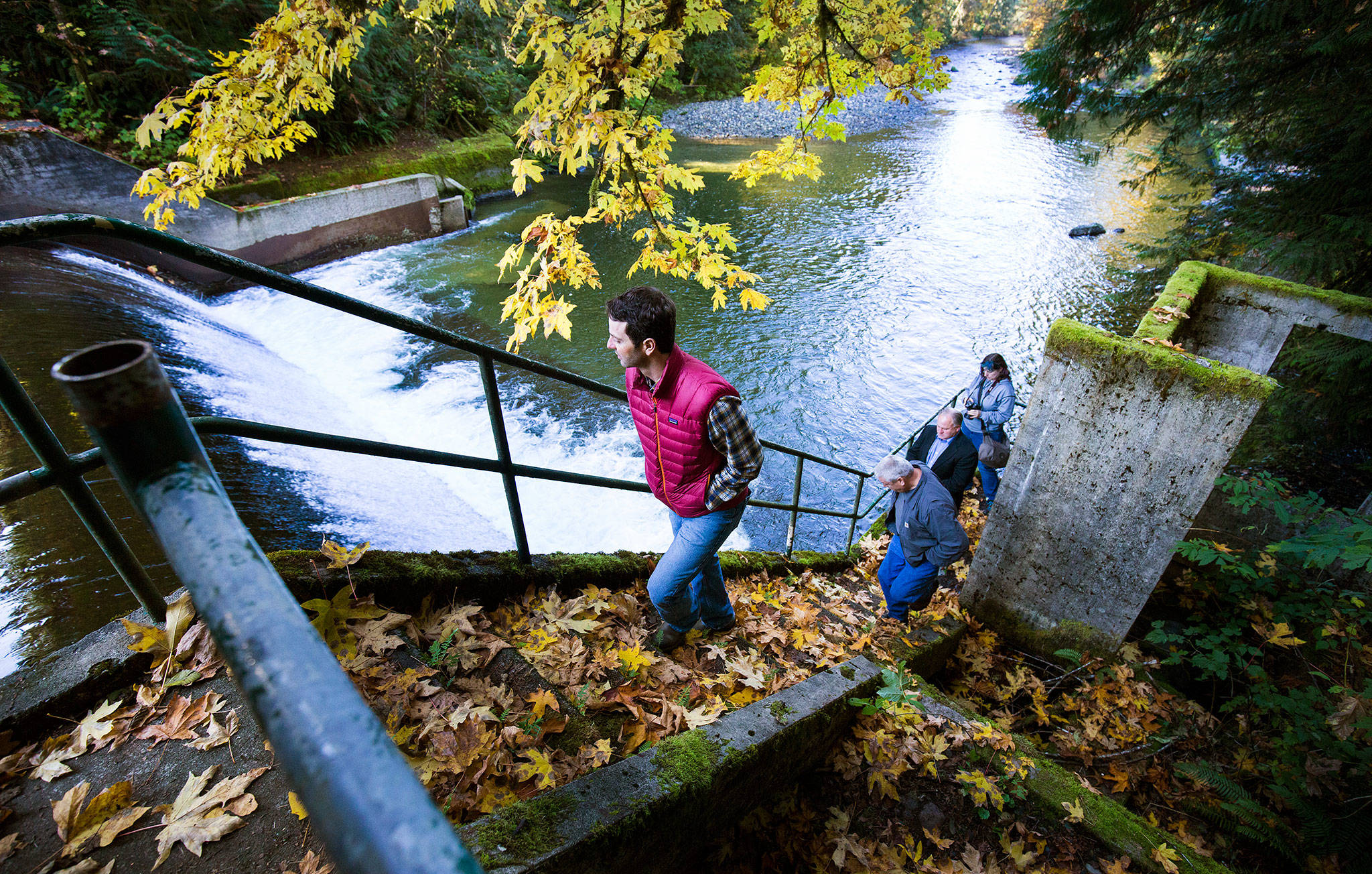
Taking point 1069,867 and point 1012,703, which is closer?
point 1069,867

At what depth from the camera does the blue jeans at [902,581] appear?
4.09 meters

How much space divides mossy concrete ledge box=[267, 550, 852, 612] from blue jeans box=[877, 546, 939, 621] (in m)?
1.92

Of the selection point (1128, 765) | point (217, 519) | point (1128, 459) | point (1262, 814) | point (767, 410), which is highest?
point (217, 519)

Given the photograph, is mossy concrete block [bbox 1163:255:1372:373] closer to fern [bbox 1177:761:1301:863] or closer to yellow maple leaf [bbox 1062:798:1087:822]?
fern [bbox 1177:761:1301:863]

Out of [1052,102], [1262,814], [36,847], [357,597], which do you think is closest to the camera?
[36,847]

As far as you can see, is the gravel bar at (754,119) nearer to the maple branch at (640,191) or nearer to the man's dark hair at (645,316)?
the maple branch at (640,191)

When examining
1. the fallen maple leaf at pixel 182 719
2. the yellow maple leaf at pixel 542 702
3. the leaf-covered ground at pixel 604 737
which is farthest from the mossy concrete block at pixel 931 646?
the fallen maple leaf at pixel 182 719

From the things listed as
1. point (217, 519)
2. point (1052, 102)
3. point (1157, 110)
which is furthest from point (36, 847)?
point (1157, 110)

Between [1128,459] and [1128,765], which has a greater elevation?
[1128,459]

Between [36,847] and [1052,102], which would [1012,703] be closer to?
[36,847]

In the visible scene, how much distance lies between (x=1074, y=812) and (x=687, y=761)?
1.99m

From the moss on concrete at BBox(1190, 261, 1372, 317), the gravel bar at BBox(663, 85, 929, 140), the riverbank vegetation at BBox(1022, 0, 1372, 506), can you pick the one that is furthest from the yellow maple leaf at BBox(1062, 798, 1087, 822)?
the gravel bar at BBox(663, 85, 929, 140)

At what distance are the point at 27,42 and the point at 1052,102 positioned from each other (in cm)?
1860

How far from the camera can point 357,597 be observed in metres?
2.14
